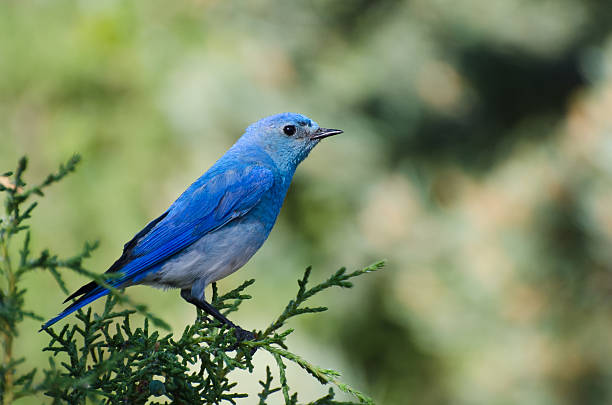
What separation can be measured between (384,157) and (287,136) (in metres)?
3.04

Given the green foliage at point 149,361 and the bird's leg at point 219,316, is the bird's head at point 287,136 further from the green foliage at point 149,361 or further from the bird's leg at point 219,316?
the green foliage at point 149,361

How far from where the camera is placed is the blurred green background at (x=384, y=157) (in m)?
5.30

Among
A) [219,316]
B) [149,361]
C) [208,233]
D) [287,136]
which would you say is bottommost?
[149,361]

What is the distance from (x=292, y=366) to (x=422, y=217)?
1779 mm

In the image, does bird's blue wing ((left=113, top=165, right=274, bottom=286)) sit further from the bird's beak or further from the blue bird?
the bird's beak

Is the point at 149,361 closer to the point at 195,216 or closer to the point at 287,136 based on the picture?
the point at 195,216

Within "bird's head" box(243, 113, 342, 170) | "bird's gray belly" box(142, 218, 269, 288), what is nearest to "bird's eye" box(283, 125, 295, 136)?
"bird's head" box(243, 113, 342, 170)

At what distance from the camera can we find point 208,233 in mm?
2656

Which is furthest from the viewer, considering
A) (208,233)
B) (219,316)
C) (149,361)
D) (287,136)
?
(287,136)

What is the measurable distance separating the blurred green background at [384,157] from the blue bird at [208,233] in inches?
91.7

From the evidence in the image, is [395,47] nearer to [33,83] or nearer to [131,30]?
[131,30]

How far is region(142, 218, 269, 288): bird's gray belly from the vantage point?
2586 millimetres

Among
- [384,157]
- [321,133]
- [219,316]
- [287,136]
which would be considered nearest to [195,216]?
[219,316]

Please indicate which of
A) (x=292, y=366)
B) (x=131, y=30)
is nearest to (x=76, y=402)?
(x=292, y=366)
